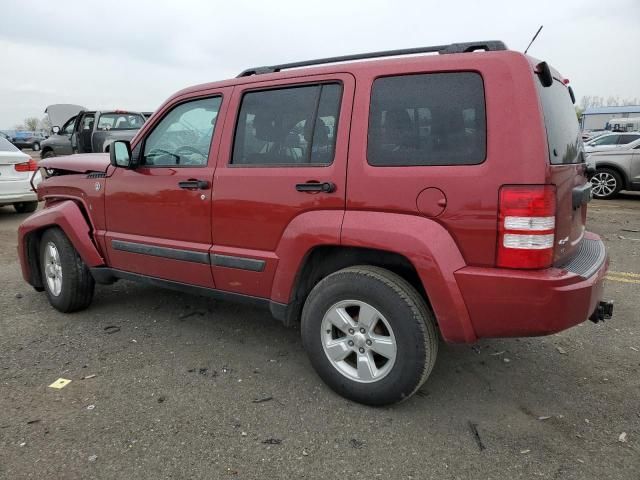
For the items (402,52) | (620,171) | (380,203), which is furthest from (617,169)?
(380,203)

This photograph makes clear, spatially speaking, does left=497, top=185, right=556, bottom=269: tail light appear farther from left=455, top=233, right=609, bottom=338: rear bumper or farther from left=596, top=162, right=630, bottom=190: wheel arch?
left=596, top=162, right=630, bottom=190: wheel arch

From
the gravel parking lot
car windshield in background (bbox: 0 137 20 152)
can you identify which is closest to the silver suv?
the gravel parking lot

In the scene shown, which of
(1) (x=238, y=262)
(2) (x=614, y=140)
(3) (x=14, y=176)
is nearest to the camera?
(1) (x=238, y=262)

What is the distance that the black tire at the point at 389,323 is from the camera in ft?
8.34

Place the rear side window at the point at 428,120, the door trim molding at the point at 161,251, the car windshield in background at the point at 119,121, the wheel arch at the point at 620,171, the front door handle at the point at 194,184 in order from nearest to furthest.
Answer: the rear side window at the point at 428,120 < the front door handle at the point at 194,184 < the door trim molding at the point at 161,251 < the wheel arch at the point at 620,171 < the car windshield in background at the point at 119,121

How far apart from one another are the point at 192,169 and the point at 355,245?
4.51 ft

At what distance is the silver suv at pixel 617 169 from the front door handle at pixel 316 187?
33.3ft

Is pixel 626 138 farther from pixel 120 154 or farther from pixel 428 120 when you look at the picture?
pixel 120 154

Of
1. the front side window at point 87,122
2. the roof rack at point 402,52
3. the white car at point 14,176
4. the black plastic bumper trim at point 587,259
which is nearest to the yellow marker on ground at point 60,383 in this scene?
the roof rack at point 402,52

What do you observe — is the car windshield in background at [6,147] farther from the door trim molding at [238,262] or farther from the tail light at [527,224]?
the tail light at [527,224]

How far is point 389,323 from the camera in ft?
8.54

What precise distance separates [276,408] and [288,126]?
5.48 feet

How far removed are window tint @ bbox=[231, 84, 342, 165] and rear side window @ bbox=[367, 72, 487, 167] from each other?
28cm

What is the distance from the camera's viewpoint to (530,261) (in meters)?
2.28
